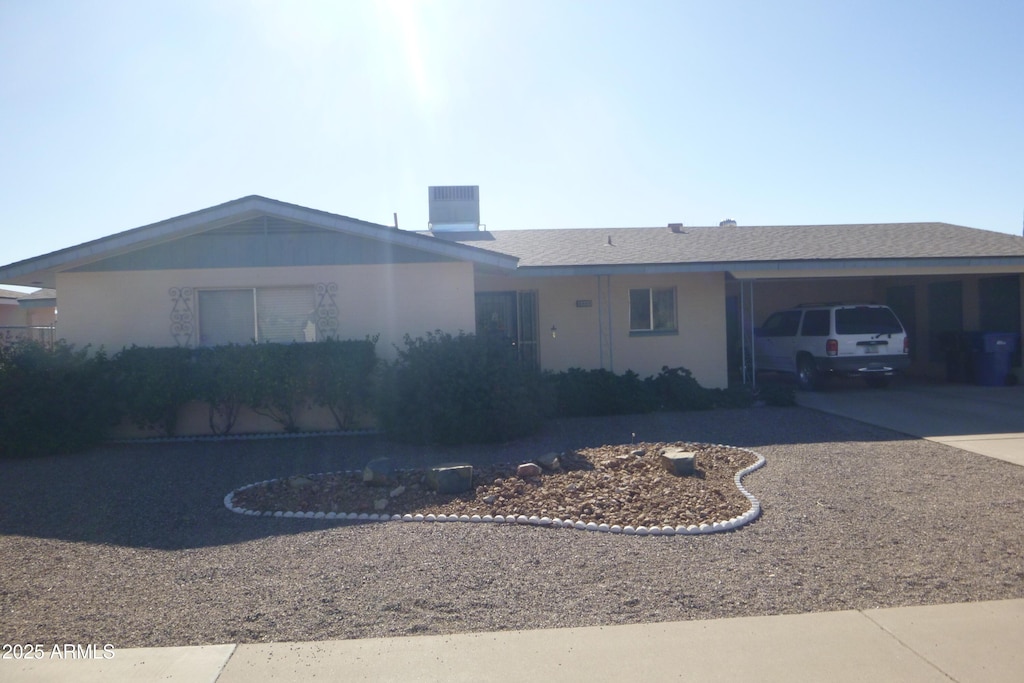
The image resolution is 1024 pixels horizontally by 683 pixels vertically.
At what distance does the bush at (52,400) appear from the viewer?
39.0 feet

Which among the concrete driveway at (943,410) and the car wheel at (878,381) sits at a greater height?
the car wheel at (878,381)

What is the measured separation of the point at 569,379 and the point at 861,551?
8.24m

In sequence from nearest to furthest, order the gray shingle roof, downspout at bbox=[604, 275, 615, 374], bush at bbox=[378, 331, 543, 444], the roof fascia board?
bush at bbox=[378, 331, 543, 444]
the roof fascia board
the gray shingle roof
downspout at bbox=[604, 275, 615, 374]

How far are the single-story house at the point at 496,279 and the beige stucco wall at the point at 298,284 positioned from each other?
2cm

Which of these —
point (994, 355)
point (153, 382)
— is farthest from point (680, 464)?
point (994, 355)

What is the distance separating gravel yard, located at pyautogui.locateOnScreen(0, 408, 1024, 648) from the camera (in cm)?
571

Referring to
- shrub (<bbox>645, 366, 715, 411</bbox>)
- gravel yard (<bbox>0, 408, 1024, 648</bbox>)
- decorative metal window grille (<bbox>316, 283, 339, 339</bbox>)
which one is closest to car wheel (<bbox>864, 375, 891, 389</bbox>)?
shrub (<bbox>645, 366, 715, 411</bbox>)

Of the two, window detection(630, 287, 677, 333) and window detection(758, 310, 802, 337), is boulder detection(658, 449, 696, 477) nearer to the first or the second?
window detection(630, 287, 677, 333)

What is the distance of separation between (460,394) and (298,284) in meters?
3.67

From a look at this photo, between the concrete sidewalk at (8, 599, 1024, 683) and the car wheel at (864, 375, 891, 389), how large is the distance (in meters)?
13.8

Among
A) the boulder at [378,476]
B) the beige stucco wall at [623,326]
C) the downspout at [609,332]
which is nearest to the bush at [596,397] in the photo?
the downspout at [609,332]

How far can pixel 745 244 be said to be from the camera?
1794cm

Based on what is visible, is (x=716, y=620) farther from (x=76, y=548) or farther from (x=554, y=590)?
(x=76, y=548)

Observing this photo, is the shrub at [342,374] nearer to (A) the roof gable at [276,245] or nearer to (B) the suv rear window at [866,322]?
(A) the roof gable at [276,245]
